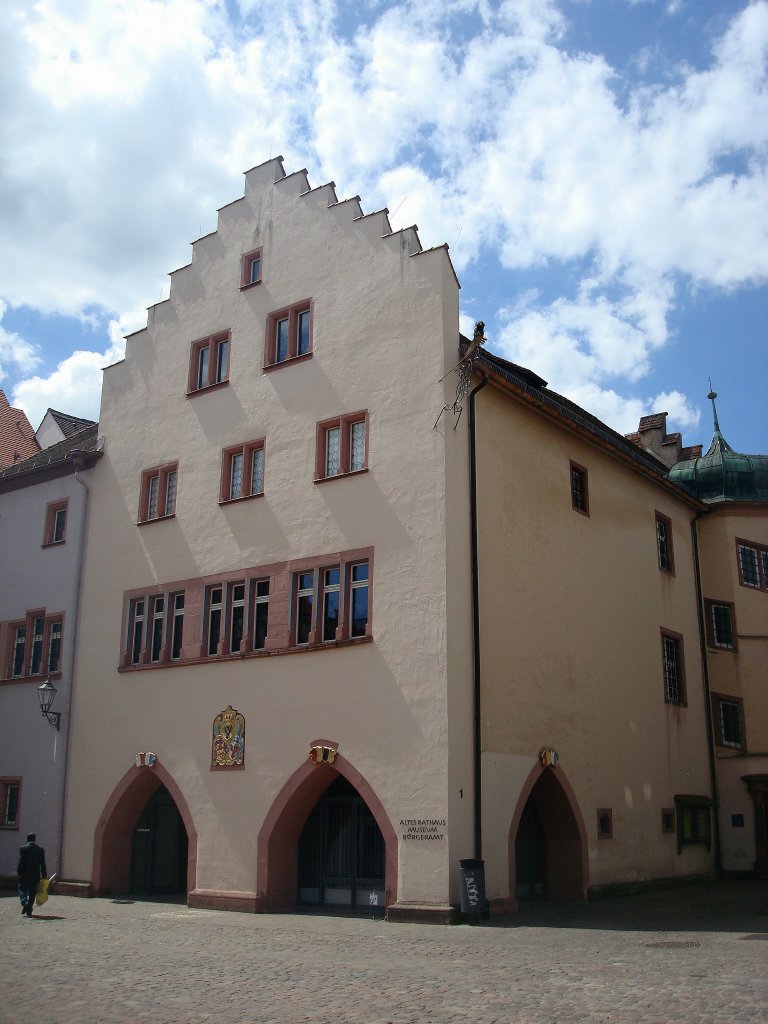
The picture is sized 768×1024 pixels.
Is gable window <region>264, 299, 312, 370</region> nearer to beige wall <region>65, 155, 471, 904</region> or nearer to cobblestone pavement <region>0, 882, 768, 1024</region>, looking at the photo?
beige wall <region>65, 155, 471, 904</region>

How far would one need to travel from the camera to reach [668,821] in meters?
25.6

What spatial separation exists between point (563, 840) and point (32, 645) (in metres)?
13.9

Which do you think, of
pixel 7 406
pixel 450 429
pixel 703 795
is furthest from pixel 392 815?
pixel 7 406

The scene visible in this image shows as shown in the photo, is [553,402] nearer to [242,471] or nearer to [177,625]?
[242,471]

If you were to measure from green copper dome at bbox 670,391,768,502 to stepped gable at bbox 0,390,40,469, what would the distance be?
73.1 feet

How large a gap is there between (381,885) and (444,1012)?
9932mm

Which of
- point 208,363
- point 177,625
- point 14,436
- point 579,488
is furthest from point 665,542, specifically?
point 14,436

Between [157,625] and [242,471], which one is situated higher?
[242,471]

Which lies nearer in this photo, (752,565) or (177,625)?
(177,625)

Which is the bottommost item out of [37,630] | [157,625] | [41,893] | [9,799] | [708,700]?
[41,893]

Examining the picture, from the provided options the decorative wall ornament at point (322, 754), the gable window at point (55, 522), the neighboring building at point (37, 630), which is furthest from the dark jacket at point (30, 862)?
the gable window at point (55, 522)

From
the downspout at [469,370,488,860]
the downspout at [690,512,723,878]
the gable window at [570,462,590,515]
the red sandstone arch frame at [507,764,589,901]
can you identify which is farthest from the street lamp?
the downspout at [690,512,723,878]

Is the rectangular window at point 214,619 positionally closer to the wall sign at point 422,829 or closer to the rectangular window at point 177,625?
the rectangular window at point 177,625

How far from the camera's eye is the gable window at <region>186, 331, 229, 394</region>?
2461 centimetres
